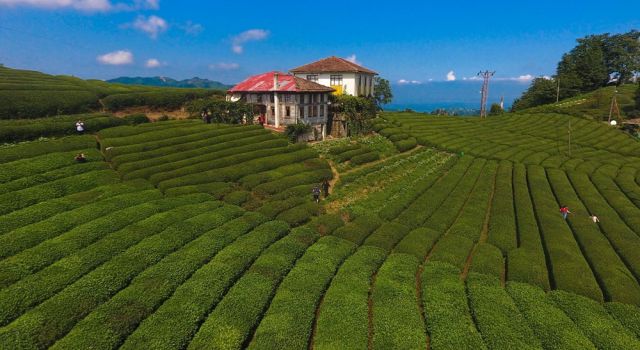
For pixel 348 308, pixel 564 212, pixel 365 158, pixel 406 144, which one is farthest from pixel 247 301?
pixel 406 144

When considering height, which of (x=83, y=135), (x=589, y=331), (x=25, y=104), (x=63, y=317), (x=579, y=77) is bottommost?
(x=589, y=331)

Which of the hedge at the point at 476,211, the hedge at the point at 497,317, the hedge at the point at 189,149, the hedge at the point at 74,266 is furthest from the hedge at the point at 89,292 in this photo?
the hedge at the point at 476,211

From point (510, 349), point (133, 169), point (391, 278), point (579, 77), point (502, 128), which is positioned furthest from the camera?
point (579, 77)

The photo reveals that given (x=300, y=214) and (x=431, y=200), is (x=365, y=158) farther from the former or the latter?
(x=300, y=214)

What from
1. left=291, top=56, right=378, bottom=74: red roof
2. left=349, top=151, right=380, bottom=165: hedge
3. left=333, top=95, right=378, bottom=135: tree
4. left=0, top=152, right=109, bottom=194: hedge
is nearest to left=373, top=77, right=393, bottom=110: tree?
left=291, top=56, right=378, bottom=74: red roof

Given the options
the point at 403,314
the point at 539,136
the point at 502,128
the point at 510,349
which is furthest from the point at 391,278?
the point at 502,128

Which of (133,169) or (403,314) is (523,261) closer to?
(403,314)

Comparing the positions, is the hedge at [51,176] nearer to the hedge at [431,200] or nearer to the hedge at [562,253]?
the hedge at [431,200]
